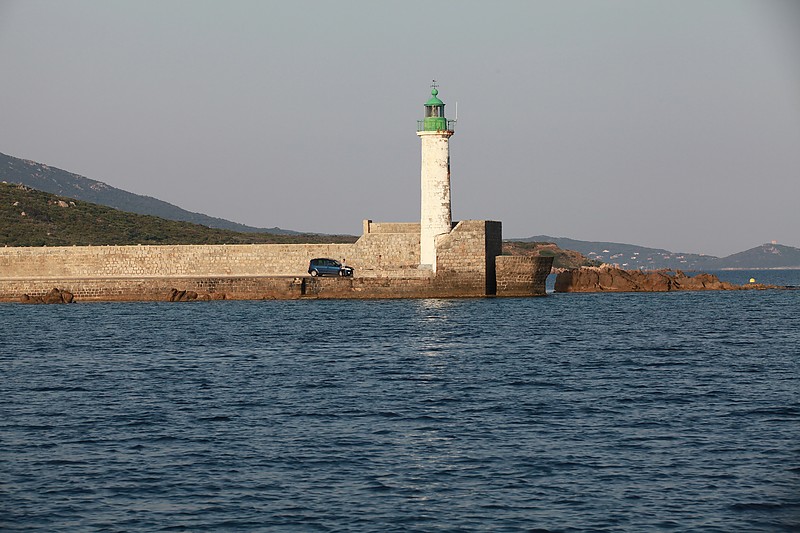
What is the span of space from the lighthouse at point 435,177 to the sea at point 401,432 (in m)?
14.5

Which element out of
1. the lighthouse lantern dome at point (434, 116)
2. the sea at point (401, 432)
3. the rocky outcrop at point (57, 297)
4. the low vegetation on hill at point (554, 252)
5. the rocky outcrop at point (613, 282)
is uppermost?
Result: the lighthouse lantern dome at point (434, 116)

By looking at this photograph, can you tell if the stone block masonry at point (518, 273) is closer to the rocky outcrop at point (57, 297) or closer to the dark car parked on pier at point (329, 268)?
the dark car parked on pier at point (329, 268)

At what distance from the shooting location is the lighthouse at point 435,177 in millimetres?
47500

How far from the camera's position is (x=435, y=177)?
156 feet

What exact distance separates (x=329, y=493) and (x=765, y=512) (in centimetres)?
488

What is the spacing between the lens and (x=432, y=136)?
4759 centimetres

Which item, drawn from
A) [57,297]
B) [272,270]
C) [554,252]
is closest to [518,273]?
[272,270]

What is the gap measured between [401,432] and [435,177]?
31.2 m

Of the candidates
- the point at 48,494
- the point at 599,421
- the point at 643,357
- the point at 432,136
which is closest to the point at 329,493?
the point at 48,494

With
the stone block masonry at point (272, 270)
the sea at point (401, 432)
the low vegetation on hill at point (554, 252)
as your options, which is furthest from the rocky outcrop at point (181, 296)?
the low vegetation on hill at point (554, 252)

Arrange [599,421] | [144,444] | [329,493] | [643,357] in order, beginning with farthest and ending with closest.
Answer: [643,357] → [599,421] → [144,444] → [329,493]

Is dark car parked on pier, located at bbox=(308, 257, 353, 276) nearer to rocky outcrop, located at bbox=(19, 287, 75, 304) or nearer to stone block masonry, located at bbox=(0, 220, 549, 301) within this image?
stone block masonry, located at bbox=(0, 220, 549, 301)

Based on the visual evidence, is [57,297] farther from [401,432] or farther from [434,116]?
[401,432]

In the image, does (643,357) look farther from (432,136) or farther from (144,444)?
(432,136)
